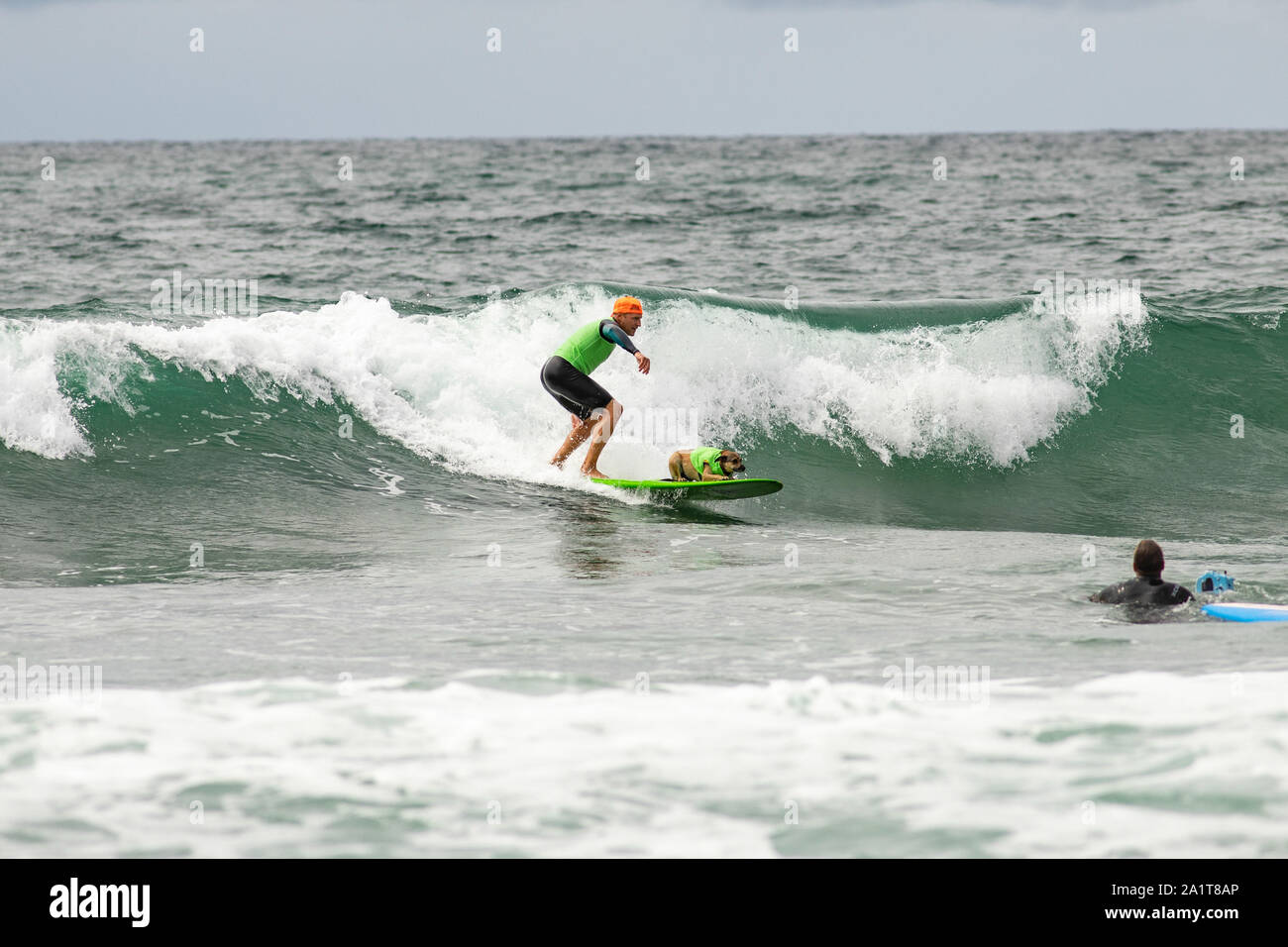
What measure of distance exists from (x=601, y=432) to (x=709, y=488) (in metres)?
1.32

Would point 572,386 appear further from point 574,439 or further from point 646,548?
point 646,548

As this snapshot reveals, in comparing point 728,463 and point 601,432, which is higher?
point 601,432

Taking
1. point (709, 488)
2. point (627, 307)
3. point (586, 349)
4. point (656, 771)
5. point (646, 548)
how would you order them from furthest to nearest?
point (586, 349) → point (627, 307) → point (709, 488) → point (646, 548) → point (656, 771)

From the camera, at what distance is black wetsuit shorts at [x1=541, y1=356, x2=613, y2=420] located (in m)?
12.0

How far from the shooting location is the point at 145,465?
12250 mm

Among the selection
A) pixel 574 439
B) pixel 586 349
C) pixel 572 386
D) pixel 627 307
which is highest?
pixel 627 307

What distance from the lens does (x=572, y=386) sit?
12039 mm

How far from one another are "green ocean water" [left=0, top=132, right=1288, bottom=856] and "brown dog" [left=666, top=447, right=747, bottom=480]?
38 centimetres

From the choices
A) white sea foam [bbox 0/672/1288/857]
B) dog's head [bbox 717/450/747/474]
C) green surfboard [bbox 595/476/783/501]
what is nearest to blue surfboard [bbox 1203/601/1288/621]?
white sea foam [bbox 0/672/1288/857]

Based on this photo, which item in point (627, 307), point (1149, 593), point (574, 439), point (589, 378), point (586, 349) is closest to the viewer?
point (1149, 593)

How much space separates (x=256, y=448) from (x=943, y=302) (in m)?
8.99

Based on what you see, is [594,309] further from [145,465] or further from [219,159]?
[219,159]

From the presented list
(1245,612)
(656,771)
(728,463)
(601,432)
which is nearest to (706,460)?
(728,463)
